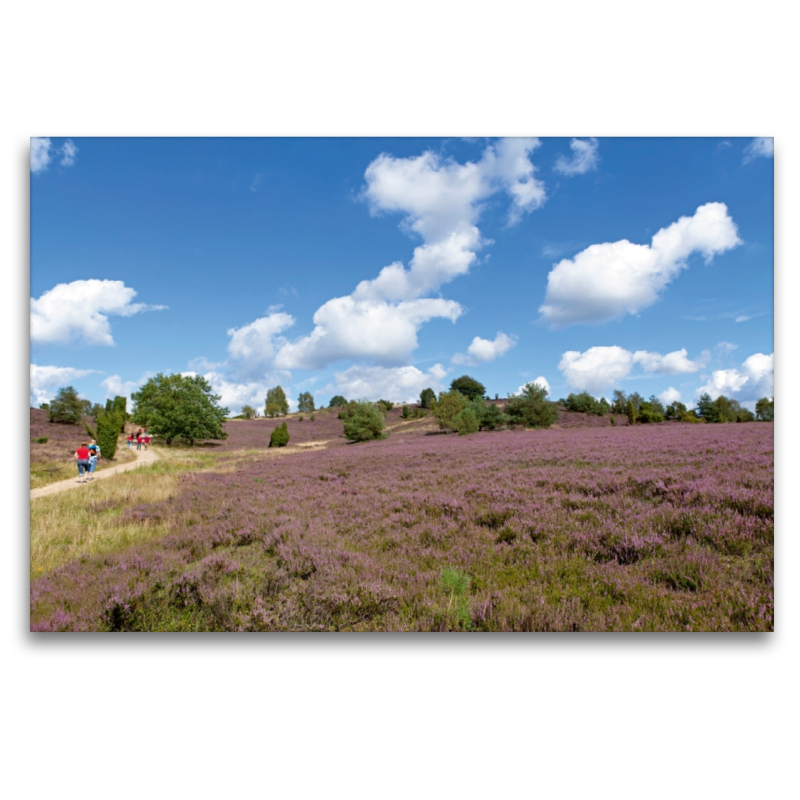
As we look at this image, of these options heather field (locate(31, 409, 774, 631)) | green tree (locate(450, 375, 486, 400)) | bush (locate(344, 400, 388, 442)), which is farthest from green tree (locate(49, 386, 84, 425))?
bush (locate(344, 400, 388, 442))

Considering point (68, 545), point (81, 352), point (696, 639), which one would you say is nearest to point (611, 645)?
point (696, 639)

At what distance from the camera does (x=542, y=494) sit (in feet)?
18.1

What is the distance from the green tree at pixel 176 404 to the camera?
18.4 ft

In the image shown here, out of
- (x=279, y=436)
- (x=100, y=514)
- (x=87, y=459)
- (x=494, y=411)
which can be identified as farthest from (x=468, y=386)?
(x=87, y=459)

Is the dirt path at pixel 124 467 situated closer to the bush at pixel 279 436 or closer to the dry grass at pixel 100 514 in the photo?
the dry grass at pixel 100 514

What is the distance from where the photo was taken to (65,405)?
5164 mm

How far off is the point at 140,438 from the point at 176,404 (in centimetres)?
105

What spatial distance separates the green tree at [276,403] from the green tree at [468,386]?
98.7 inches

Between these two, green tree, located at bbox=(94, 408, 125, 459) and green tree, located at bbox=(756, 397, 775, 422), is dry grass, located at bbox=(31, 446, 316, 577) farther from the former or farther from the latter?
green tree, located at bbox=(756, 397, 775, 422)

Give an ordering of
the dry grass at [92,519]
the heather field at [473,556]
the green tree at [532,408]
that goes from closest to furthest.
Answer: the heather field at [473,556] < the dry grass at [92,519] < the green tree at [532,408]

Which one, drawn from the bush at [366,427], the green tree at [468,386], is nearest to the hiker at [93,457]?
the green tree at [468,386]
